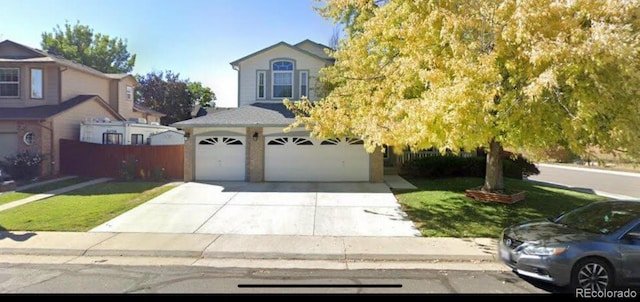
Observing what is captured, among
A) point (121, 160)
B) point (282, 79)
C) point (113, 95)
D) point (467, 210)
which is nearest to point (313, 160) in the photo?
point (282, 79)

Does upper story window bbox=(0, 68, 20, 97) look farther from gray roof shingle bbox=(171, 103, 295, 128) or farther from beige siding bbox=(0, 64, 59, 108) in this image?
gray roof shingle bbox=(171, 103, 295, 128)

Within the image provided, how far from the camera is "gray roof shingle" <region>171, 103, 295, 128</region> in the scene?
47.0 ft

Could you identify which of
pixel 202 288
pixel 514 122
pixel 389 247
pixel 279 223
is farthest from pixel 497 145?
pixel 202 288

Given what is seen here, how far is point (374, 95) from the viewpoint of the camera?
31.6 feet

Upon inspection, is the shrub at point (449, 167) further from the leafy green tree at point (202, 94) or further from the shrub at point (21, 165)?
the leafy green tree at point (202, 94)

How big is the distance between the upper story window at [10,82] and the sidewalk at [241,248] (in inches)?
582

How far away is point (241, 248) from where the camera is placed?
6836mm

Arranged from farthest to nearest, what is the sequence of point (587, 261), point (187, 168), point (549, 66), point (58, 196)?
point (187, 168) < point (58, 196) < point (549, 66) < point (587, 261)

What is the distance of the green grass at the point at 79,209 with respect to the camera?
329 inches

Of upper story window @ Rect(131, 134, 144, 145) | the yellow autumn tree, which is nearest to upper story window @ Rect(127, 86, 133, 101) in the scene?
upper story window @ Rect(131, 134, 144, 145)

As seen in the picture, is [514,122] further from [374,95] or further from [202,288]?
[202,288]

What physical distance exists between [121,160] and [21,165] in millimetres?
3963

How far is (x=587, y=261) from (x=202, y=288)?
5464mm

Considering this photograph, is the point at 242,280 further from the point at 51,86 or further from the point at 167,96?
the point at 167,96
